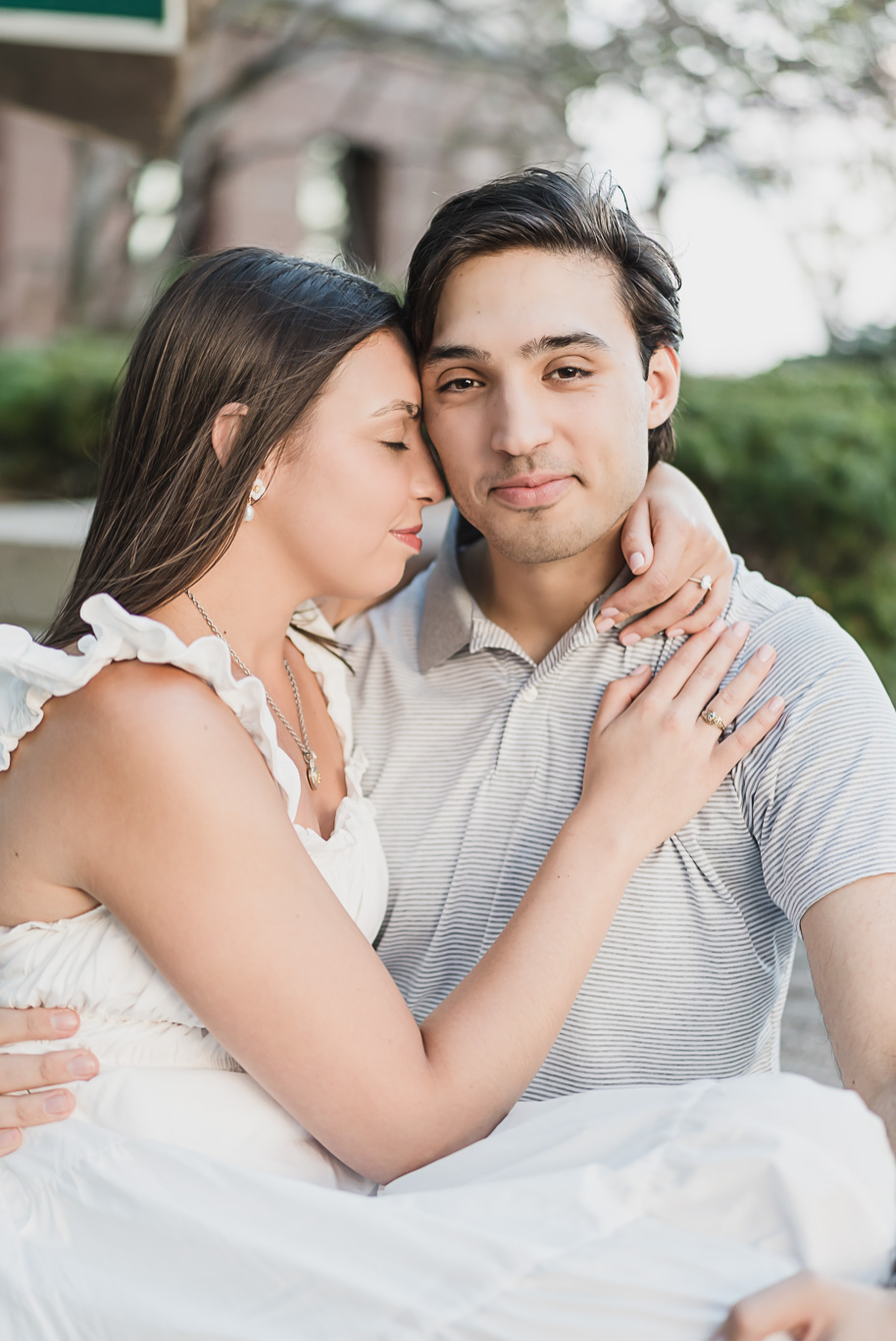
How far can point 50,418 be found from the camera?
7477 millimetres

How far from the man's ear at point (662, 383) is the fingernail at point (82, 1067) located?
4.88ft

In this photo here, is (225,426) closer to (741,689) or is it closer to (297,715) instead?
(297,715)

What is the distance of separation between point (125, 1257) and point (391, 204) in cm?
1559

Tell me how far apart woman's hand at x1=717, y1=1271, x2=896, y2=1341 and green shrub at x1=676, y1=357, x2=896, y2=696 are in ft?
15.6

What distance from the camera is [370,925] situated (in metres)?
2.17

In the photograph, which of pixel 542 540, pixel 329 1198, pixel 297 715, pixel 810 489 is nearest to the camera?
pixel 329 1198

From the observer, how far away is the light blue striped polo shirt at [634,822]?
1903mm

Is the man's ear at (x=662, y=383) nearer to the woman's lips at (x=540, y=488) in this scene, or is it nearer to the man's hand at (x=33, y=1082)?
the woman's lips at (x=540, y=488)

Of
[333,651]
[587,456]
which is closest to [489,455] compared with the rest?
[587,456]

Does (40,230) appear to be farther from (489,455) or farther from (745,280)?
(489,455)

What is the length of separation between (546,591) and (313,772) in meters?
0.55

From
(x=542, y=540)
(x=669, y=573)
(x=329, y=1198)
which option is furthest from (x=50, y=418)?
(x=329, y=1198)

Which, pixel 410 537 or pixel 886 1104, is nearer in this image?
pixel 886 1104

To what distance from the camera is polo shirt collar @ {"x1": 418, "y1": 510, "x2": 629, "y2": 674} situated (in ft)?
7.43
